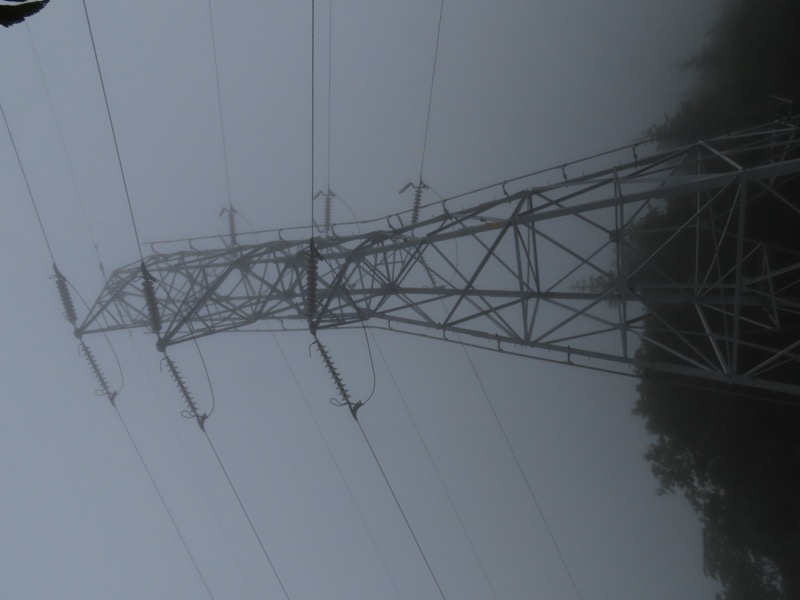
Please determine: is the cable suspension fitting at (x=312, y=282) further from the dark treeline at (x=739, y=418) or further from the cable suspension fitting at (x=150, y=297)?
the dark treeline at (x=739, y=418)

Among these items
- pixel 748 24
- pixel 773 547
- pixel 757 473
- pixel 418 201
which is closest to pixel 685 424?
pixel 757 473

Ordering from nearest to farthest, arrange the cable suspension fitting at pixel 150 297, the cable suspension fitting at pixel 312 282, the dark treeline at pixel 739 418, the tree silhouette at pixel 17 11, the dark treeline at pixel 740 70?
the tree silhouette at pixel 17 11, the cable suspension fitting at pixel 312 282, the cable suspension fitting at pixel 150 297, the dark treeline at pixel 739 418, the dark treeline at pixel 740 70

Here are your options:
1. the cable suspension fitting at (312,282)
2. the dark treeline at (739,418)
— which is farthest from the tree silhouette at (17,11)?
the dark treeline at (739,418)

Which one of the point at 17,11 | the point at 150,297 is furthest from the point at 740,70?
the point at 17,11

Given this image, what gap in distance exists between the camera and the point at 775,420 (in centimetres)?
1523

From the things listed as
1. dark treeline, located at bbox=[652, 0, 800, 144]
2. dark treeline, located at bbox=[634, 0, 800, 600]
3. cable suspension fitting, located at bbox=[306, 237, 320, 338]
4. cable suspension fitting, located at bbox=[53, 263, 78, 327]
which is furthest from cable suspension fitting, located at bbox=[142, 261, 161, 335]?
dark treeline, located at bbox=[652, 0, 800, 144]

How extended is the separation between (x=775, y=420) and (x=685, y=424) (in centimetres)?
247

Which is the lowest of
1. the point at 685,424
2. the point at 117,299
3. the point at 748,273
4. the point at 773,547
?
the point at 773,547

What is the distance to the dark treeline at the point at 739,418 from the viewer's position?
49.2 ft

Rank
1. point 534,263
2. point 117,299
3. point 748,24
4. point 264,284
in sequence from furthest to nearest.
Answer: point 748,24
point 117,299
point 264,284
point 534,263

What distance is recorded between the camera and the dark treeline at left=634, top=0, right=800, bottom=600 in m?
15.0

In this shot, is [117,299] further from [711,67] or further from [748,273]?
[711,67]

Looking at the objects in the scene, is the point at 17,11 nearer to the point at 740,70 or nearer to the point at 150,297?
the point at 150,297

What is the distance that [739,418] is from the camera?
619 inches
